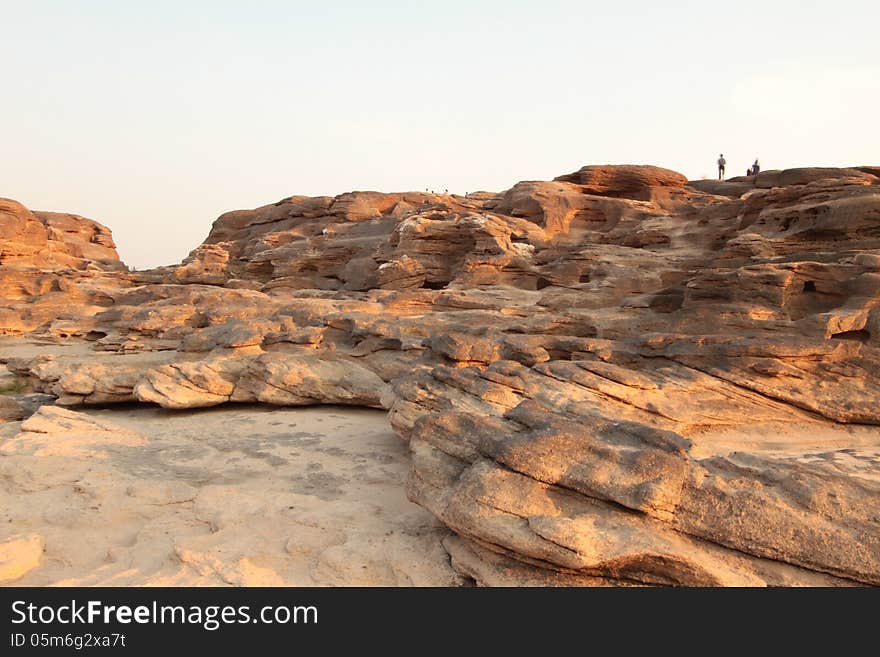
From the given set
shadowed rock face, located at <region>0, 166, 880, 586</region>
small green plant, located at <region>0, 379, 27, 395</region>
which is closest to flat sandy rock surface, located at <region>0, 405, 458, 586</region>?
shadowed rock face, located at <region>0, 166, 880, 586</region>

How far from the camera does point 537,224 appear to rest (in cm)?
2475

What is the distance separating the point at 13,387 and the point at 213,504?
11.0 m

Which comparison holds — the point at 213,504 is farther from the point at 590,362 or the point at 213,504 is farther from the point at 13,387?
the point at 13,387

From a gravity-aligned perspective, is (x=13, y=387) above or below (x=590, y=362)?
below

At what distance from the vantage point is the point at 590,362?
991 centimetres

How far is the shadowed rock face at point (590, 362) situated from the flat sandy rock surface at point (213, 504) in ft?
2.46

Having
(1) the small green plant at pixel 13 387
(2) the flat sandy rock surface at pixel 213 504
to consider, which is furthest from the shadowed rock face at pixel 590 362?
(2) the flat sandy rock surface at pixel 213 504

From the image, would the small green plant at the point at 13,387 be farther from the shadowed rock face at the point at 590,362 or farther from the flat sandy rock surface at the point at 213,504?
the flat sandy rock surface at the point at 213,504

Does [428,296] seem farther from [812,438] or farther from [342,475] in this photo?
[812,438]

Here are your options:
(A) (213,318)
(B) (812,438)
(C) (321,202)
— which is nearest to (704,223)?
(B) (812,438)

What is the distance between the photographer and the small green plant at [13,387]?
14.6 metres

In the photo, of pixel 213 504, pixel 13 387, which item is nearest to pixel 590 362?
pixel 213 504

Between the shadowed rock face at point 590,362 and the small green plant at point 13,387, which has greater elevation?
the shadowed rock face at point 590,362

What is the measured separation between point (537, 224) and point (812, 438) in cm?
Answer: 1762
